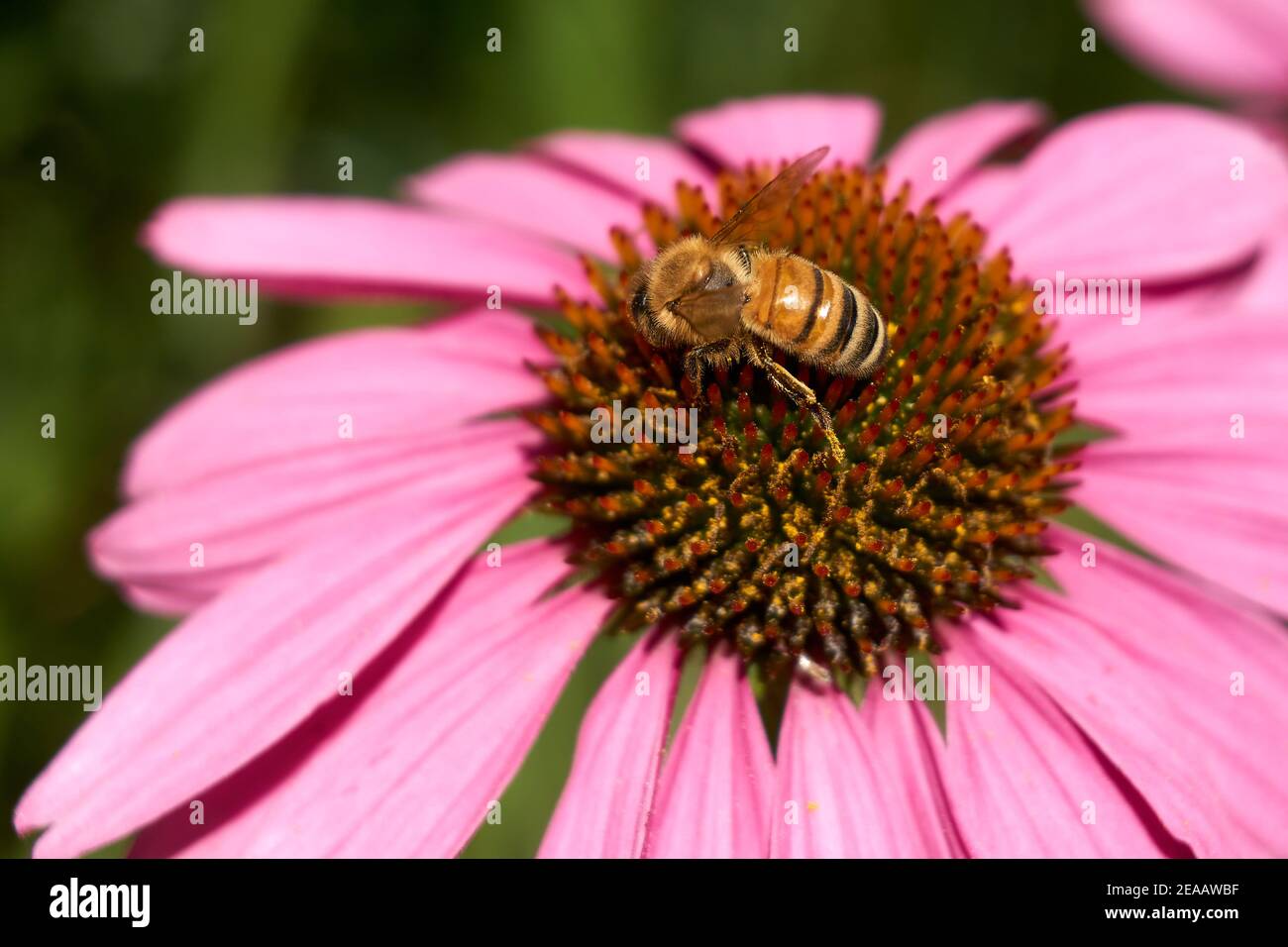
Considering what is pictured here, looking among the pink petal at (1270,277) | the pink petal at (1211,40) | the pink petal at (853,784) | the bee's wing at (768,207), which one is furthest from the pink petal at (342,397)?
the pink petal at (1211,40)

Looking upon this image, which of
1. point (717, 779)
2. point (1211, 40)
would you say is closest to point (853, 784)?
point (717, 779)

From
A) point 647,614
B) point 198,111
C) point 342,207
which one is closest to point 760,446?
point 647,614

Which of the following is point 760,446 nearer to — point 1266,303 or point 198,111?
point 1266,303

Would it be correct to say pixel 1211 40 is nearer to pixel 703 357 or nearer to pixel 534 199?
pixel 534 199

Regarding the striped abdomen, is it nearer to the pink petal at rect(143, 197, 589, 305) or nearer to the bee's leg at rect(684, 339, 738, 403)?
the bee's leg at rect(684, 339, 738, 403)

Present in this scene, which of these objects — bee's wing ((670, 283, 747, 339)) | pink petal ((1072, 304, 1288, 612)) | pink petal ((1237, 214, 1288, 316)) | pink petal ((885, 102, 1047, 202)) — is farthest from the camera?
pink petal ((885, 102, 1047, 202))

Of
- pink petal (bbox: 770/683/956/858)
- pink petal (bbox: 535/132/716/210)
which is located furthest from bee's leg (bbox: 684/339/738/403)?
pink petal (bbox: 535/132/716/210)
